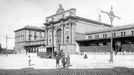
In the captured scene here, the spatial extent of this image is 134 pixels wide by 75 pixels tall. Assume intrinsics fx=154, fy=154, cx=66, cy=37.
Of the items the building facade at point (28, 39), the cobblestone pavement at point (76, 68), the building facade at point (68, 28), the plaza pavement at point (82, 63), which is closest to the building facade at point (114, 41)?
the building facade at point (68, 28)

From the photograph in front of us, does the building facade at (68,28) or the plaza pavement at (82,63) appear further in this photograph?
the building facade at (68,28)

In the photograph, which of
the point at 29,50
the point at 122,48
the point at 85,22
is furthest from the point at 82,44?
the point at 29,50

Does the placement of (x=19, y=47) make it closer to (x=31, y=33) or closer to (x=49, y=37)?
(x=31, y=33)

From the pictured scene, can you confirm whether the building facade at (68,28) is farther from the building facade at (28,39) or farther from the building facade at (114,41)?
the building facade at (28,39)

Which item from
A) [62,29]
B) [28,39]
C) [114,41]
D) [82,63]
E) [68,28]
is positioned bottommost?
[82,63]

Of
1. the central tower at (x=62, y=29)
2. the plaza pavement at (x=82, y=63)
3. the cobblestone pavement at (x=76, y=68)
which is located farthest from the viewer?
the central tower at (x=62, y=29)

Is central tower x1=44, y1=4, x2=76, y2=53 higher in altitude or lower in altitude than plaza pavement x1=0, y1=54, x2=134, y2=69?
higher

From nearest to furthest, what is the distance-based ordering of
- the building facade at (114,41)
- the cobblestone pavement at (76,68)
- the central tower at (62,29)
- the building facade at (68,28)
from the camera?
the cobblestone pavement at (76,68), the building facade at (114,41), the central tower at (62,29), the building facade at (68,28)

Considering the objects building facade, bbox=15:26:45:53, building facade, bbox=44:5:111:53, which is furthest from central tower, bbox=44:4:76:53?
building facade, bbox=15:26:45:53

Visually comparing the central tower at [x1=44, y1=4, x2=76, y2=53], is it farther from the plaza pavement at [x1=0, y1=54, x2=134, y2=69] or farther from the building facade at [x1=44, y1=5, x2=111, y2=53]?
the plaza pavement at [x1=0, y1=54, x2=134, y2=69]

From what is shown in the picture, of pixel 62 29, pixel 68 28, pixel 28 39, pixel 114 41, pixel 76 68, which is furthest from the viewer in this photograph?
pixel 28 39

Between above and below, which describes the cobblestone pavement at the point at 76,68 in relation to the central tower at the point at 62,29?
below

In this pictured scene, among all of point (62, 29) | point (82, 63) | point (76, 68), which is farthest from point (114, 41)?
point (76, 68)

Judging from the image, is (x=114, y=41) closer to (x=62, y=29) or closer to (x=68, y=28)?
(x=68, y=28)
